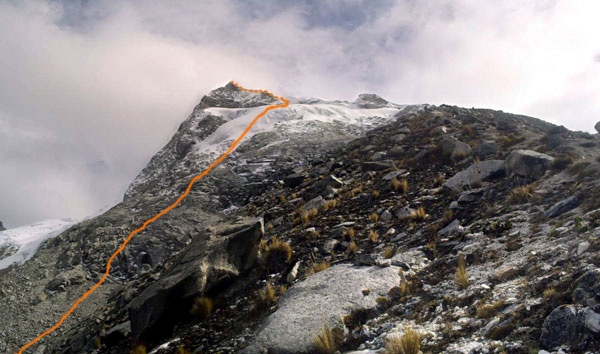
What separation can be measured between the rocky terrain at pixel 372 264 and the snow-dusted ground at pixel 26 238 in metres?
2.35

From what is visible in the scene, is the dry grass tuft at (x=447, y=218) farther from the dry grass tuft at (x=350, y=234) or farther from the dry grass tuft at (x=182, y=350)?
the dry grass tuft at (x=182, y=350)

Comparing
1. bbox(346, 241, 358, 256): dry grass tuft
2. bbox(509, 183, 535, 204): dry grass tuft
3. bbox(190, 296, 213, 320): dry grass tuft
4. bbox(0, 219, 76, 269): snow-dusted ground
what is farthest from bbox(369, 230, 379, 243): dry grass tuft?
bbox(0, 219, 76, 269): snow-dusted ground

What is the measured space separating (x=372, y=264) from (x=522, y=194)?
13.0 ft

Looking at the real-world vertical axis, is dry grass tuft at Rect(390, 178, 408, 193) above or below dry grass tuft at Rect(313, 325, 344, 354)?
above

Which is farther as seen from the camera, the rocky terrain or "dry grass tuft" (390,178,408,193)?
"dry grass tuft" (390,178,408,193)

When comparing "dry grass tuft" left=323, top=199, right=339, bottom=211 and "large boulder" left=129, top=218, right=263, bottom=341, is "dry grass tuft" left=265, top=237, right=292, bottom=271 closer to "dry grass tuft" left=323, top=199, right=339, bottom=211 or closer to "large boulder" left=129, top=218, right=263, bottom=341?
"large boulder" left=129, top=218, right=263, bottom=341

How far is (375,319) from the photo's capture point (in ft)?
20.6

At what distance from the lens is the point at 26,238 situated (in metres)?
32.0

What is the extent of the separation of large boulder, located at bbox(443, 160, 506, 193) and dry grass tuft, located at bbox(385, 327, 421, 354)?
6965 millimetres

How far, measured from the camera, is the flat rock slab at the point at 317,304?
6176 mm

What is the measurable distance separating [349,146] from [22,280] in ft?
58.8

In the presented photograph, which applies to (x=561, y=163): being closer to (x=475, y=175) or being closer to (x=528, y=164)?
(x=528, y=164)

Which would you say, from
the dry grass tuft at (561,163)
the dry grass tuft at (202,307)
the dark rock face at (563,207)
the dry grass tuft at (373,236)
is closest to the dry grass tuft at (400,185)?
the dry grass tuft at (373,236)

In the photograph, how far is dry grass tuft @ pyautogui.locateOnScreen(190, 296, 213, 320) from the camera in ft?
27.7
